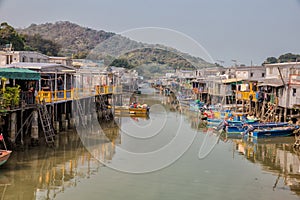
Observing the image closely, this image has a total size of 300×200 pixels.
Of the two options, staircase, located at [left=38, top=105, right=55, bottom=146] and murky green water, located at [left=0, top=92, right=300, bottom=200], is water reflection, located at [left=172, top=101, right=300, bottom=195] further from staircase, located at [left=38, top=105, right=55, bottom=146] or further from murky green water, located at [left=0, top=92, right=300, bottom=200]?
staircase, located at [left=38, top=105, right=55, bottom=146]

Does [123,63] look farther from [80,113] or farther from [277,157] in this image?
[277,157]

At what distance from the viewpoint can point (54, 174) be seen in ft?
52.2

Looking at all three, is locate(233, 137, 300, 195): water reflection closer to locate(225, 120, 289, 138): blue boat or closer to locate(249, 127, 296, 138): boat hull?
locate(249, 127, 296, 138): boat hull

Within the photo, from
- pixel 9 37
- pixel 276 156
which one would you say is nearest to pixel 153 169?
pixel 276 156

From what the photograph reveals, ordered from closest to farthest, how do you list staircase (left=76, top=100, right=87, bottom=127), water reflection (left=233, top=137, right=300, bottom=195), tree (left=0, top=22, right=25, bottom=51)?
1. water reflection (left=233, top=137, right=300, bottom=195)
2. staircase (left=76, top=100, right=87, bottom=127)
3. tree (left=0, top=22, right=25, bottom=51)

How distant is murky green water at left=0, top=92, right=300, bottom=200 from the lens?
13945mm

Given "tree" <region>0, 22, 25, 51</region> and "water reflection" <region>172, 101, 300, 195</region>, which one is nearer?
"water reflection" <region>172, 101, 300, 195</region>

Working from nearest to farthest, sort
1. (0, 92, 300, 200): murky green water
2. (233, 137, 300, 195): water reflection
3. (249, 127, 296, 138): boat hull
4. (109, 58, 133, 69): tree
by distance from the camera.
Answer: (0, 92, 300, 200): murky green water → (233, 137, 300, 195): water reflection → (249, 127, 296, 138): boat hull → (109, 58, 133, 69): tree

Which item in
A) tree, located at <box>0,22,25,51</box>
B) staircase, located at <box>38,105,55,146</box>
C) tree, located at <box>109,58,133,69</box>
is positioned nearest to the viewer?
staircase, located at <box>38,105,55,146</box>

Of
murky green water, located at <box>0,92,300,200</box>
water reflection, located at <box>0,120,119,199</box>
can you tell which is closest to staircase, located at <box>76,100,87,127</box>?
murky green water, located at <box>0,92,300,200</box>

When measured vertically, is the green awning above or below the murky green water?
above

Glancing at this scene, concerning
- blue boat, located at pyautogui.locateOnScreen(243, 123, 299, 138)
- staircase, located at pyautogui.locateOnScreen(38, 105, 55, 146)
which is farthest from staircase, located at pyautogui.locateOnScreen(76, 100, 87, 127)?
blue boat, located at pyautogui.locateOnScreen(243, 123, 299, 138)

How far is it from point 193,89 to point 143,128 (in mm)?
29593

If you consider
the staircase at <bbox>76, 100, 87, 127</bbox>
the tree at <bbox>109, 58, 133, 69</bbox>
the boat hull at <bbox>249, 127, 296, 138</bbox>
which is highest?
the tree at <bbox>109, 58, 133, 69</bbox>
